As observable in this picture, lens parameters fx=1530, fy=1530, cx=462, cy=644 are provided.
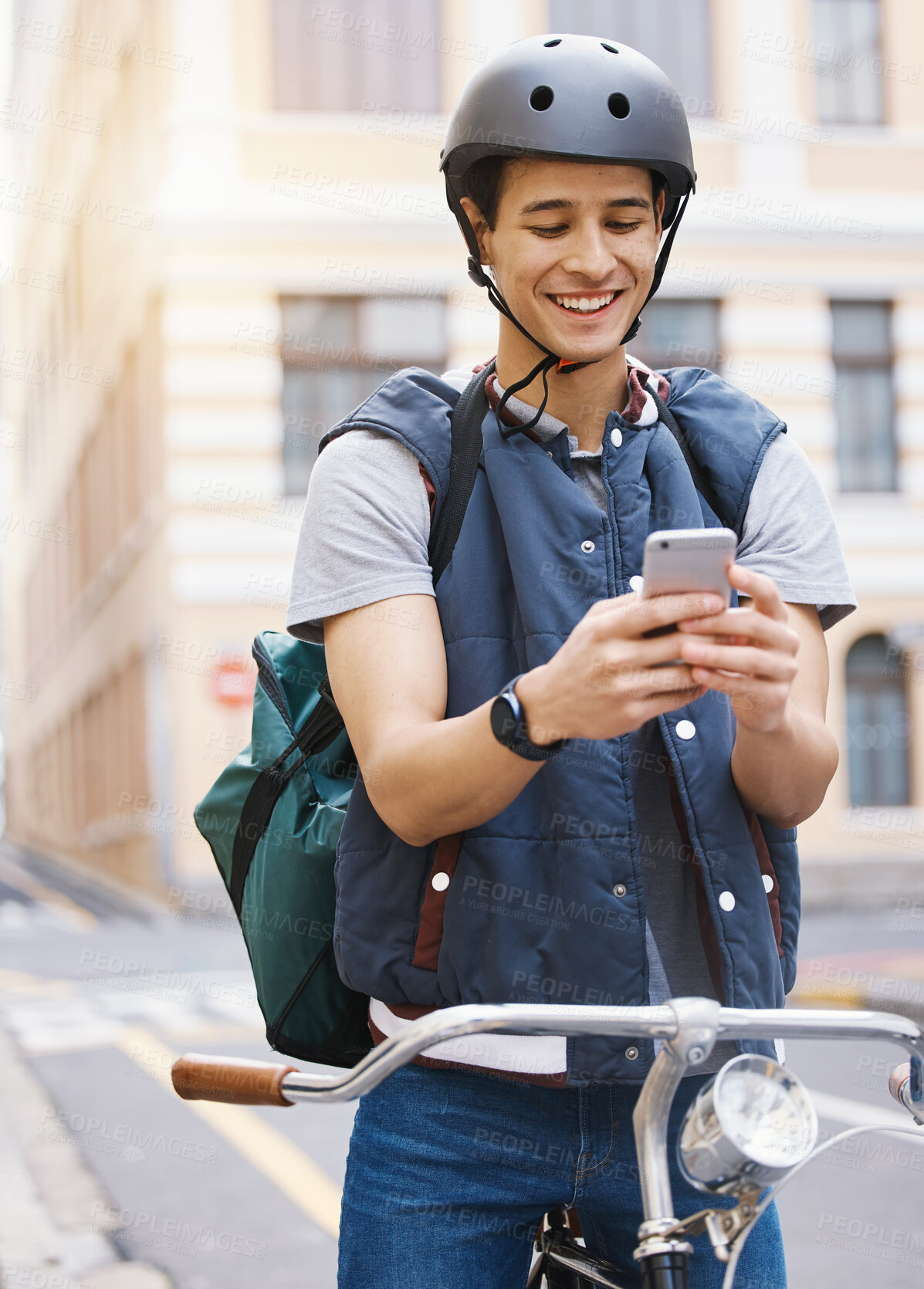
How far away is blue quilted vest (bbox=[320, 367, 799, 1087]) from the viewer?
1.63 m

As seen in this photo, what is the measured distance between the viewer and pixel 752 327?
1562 cm

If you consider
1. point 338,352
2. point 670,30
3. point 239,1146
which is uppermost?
point 670,30

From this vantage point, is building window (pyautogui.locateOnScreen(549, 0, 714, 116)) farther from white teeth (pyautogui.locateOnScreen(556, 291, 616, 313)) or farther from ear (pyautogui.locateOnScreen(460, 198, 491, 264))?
white teeth (pyautogui.locateOnScreen(556, 291, 616, 313))

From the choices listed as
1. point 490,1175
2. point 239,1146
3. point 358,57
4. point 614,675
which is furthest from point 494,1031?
point 358,57

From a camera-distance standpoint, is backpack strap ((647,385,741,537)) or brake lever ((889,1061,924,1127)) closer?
brake lever ((889,1061,924,1127))

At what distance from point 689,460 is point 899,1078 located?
2.46ft

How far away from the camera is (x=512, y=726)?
146 centimetres

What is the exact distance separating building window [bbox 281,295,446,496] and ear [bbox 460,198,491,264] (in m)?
13.0

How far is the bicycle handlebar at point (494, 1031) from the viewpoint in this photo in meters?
1.30

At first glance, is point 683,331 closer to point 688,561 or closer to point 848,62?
point 848,62

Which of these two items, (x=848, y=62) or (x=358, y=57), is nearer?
(x=358, y=57)

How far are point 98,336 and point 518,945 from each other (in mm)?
21030

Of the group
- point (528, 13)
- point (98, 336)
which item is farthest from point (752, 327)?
point (98, 336)

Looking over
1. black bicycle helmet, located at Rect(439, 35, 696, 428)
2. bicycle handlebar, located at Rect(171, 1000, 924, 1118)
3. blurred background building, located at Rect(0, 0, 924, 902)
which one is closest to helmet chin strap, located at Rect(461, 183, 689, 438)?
black bicycle helmet, located at Rect(439, 35, 696, 428)
